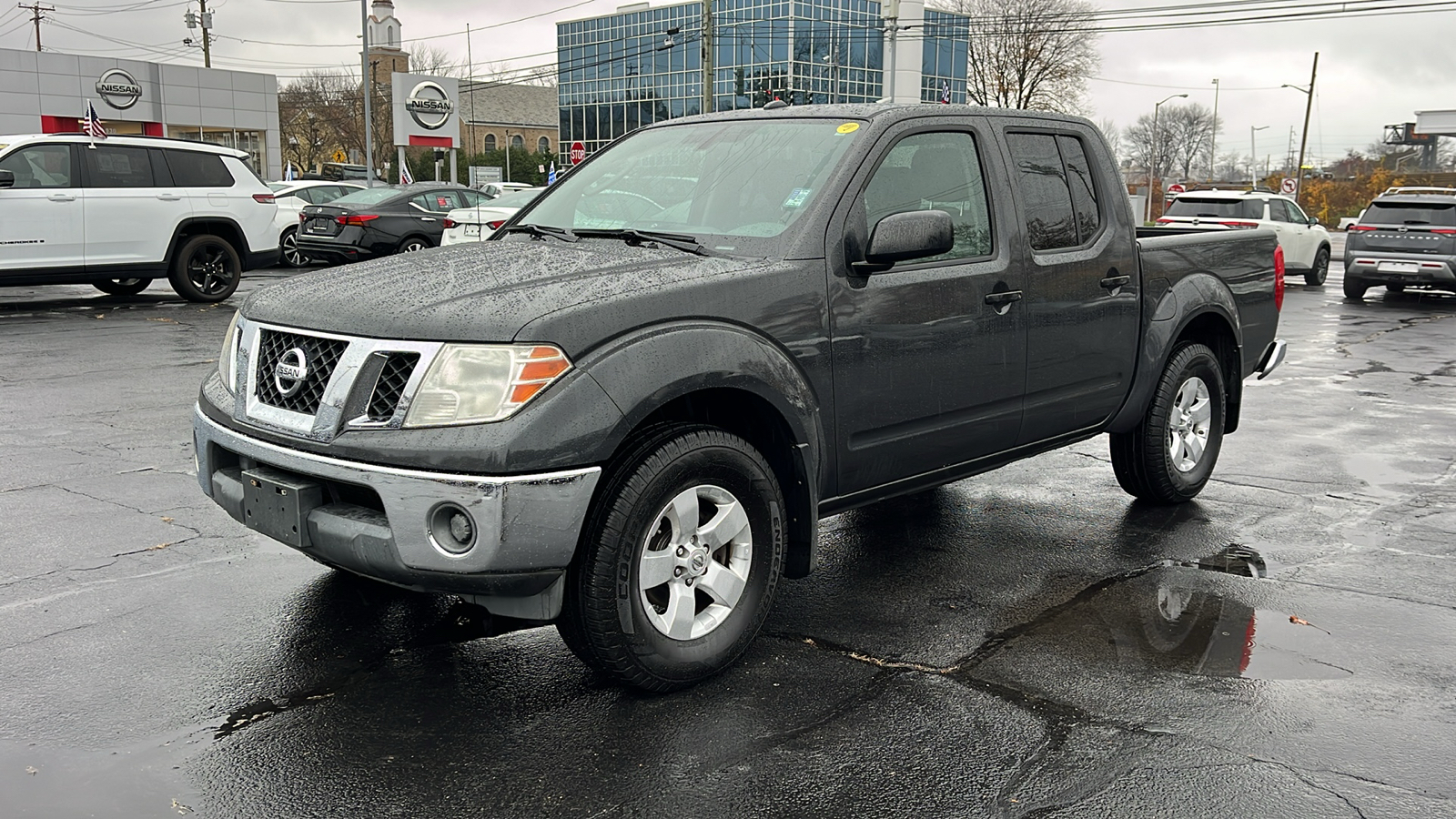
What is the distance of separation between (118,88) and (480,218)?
34509 mm

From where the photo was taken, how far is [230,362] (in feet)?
13.7

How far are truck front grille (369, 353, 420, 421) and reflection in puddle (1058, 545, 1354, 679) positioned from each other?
259cm

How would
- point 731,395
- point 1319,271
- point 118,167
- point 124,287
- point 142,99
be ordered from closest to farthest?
point 731,395, point 118,167, point 124,287, point 1319,271, point 142,99

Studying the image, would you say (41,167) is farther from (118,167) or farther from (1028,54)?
(1028,54)

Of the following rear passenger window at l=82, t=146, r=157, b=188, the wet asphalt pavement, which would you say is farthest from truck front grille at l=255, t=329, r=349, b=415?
rear passenger window at l=82, t=146, r=157, b=188

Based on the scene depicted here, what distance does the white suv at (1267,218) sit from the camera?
2195 centimetres

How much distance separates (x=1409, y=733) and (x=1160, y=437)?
8.32ft

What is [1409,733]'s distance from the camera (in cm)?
369

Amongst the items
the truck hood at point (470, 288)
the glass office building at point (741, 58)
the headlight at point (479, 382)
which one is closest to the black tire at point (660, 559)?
the headlight at point (479, 382)

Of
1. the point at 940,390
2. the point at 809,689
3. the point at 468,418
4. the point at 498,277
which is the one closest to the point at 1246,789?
the point at 809,689

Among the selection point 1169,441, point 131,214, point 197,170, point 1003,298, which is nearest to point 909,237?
point 1003,298

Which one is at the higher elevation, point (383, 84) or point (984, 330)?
point (383, 84)

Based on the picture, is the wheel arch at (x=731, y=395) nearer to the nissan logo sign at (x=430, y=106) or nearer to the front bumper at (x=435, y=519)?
the front bumper at (x=435, y=519)

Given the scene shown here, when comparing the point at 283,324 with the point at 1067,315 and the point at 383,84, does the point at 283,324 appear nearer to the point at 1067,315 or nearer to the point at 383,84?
the point at 1067,315
